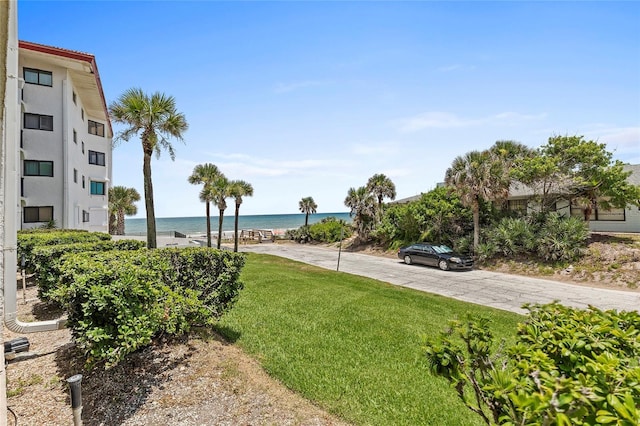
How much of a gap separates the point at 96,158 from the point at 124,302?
2957 cm

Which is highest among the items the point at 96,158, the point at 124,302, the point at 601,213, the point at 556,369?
the point at 96,158

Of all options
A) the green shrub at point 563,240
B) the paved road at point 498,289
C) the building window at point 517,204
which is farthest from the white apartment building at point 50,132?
the building window at point 517,204

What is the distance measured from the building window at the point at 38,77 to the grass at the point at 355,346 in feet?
66.5

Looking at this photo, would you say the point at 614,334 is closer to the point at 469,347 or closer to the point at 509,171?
the point at 469,347

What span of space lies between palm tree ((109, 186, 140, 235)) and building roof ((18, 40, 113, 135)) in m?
17.6

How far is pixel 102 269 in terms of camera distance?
158 inches

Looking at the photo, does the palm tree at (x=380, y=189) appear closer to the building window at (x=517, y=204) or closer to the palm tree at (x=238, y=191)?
the building window at (x=517, y=204)

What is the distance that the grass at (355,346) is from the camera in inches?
161

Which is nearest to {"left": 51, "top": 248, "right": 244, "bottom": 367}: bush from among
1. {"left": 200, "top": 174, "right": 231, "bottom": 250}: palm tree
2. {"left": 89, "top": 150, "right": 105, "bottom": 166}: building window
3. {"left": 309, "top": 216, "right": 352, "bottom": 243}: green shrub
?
A: {"left": 200, "top": 174, "right": 231, "bottom": 250}: palm tree

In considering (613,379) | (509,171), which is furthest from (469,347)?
(509,171)

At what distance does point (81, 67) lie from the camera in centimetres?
2023

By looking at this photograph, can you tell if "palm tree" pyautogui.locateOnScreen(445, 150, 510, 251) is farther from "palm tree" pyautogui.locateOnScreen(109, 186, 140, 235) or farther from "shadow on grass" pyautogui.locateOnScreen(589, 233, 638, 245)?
"palm tree" pyautogui.locateOnScreen(109, 186, 140, 235)

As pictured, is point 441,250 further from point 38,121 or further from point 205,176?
point 38,121

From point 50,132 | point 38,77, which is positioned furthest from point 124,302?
point 38,77
